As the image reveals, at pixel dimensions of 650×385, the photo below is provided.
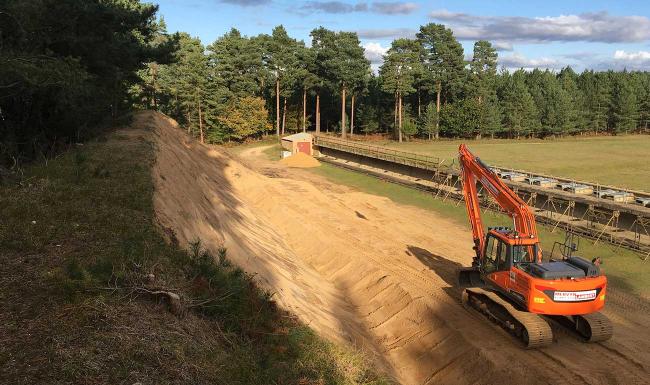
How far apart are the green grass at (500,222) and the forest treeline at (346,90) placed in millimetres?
26613

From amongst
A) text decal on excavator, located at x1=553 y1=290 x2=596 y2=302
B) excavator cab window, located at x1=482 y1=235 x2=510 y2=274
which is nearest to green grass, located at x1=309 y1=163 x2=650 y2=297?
excavator cab window, located at x1=482 y1=235 x2=510 y2=274

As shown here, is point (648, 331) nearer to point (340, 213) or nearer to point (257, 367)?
point (257, 367)

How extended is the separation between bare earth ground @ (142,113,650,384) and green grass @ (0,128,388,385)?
2080 millimetres

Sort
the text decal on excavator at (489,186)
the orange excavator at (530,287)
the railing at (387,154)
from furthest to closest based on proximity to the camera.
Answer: the railing at (387,154), the text decal on excavator at (489,186), the orange excavator at (530,287)

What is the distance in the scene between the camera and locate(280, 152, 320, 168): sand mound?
57969 millimetres

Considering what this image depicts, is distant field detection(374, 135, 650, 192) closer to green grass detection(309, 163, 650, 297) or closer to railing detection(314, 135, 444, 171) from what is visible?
railing detection(314, 135, 444, 171)

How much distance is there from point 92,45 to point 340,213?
715 inches

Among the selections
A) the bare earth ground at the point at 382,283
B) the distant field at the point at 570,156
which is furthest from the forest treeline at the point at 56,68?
the distant field at the point at 570,156

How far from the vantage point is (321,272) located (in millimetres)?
22047

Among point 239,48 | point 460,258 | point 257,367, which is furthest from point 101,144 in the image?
point 239,48

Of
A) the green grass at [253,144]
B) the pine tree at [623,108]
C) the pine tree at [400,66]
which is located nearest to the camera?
the green grass at [253,144]

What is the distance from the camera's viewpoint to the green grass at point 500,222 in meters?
20.9

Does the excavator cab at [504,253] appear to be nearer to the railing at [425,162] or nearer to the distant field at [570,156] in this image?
the railing at [425,162]

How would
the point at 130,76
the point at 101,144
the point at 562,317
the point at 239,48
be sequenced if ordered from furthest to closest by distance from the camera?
the point at 239,48 → the point at 130,76 → the point at 101,144 → the point at 562,317
